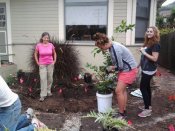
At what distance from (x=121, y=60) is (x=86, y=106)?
67.5 inches

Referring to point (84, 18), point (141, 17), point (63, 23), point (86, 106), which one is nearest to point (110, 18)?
point (84, 18)

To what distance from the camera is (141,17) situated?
30.0 ft

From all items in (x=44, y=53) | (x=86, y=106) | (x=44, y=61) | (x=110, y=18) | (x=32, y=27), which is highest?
(x=110, y=18)

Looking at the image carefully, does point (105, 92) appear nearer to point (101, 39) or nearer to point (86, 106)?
point (86, 106)

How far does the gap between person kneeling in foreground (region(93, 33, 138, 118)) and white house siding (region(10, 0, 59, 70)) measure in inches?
180

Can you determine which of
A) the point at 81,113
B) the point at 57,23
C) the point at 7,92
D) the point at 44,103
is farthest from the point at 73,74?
the point at 7,92

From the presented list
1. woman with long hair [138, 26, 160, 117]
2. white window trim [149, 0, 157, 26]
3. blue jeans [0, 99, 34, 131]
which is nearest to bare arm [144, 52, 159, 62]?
woman with long hair [138, 26, 160, 117]

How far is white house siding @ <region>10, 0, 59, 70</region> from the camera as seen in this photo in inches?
368

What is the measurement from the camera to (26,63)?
31.9 ft

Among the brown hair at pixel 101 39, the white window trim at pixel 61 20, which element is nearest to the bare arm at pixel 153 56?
the brown hair at pixel 101 39

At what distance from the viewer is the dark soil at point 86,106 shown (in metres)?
5.28

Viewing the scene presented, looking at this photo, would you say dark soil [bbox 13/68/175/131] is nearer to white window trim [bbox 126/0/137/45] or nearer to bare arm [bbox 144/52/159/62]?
bare arm [bbox 144/52/159/62]

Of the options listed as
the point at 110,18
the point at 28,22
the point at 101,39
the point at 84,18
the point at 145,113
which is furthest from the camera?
the point at 28,22

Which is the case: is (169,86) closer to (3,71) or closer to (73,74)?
(73,74)
